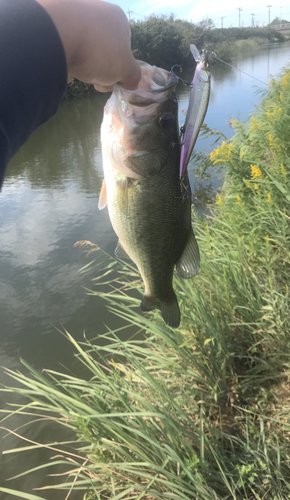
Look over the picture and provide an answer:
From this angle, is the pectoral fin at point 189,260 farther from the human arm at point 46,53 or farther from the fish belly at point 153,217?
the human arm at point 46,53

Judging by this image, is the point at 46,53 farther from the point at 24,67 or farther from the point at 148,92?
the point at 148,92

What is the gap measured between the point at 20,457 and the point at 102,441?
1968mm

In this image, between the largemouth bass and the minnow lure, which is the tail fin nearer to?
the largemouth bass

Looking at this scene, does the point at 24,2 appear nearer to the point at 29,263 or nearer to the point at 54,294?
the point at 54,294

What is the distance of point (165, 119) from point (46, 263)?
199 inches

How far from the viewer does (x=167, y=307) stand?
1.46m

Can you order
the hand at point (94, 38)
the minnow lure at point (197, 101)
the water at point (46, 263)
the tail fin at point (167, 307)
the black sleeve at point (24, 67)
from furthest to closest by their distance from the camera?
the water at point (46, 263)
the tail fin at point (167, 307)
the minnow lure at point (197, 101)
the hand at point (94, 38)
the black sleeve at point (24, 67)

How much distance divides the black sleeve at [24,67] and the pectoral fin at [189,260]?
78 cm

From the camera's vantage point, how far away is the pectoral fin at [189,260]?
4.29ft

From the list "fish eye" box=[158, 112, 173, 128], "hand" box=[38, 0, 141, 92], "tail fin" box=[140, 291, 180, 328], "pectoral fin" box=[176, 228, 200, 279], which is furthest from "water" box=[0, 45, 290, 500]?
"hand" box=[38, 0, 141, 92]

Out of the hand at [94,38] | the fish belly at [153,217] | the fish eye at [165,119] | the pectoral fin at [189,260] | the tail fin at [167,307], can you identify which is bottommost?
the tail fin at [167,307]

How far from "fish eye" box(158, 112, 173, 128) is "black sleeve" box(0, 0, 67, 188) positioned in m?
0.52

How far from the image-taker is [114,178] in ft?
4.26

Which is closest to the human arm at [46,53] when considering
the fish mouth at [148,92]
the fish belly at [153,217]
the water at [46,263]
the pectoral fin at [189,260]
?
the fish mouth at [148,92]
